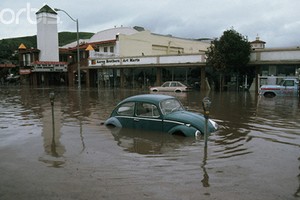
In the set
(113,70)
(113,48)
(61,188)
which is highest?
(113,48)

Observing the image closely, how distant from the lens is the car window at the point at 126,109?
9750 millimetres

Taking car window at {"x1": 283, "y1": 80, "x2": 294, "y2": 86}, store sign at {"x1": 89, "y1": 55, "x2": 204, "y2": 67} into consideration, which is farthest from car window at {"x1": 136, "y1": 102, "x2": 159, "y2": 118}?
store sign at {"x1": 89, "y1": 55, "x2": 204, "y2": 67}

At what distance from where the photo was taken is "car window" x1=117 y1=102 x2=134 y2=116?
9.75 m

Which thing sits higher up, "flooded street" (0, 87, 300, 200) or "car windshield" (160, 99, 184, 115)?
"car windshield" (160, 99, 184, 115)

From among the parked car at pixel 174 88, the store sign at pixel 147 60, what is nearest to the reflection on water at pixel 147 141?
the parked car at pixel 174 88

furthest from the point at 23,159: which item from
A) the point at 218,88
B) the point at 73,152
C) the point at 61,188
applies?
the point at 218,88

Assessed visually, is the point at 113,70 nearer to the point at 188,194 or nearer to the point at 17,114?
the point at 17,114

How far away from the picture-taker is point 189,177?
573 centimetres

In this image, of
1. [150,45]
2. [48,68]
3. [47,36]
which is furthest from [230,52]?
[47,36]

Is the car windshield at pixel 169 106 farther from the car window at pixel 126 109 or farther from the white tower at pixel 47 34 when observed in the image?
the white tower at pixel 47 34

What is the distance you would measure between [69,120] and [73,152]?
5.35m

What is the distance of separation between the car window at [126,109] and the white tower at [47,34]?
4453 centimetres

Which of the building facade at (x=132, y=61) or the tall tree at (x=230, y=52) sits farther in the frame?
the building facade at (x=132, y=61)

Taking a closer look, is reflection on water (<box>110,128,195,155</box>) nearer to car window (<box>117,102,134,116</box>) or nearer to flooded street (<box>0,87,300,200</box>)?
flooded street (<box>0,87,300,200</box>)
